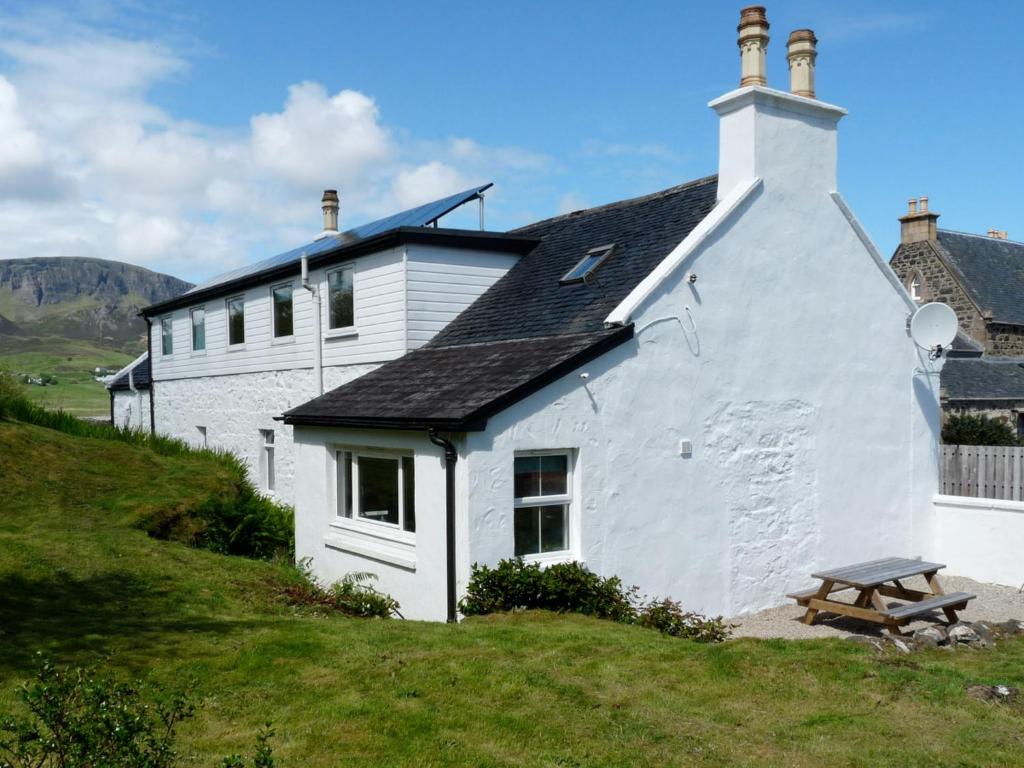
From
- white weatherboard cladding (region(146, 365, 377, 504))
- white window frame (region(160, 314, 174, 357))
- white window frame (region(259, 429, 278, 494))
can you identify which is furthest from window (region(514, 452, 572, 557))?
white window frame (region(160, 314, 174, 357))

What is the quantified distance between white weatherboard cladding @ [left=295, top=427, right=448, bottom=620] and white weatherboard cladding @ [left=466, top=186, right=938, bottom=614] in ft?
2.52

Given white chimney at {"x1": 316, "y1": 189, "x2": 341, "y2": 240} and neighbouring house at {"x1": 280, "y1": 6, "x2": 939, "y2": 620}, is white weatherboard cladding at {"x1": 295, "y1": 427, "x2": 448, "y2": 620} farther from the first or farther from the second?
white chimney at {"x1": 316, "y1": 189, "x2": 341, "y2": 240}

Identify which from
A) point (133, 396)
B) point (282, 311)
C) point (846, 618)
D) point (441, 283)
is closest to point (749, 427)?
point (846, 618)

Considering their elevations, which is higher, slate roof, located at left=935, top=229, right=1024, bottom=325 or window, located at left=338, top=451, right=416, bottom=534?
slate roof, located at left=935, top=229, right=1024, bottom=325

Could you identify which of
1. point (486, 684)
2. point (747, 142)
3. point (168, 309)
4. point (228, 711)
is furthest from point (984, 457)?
point (168, 309)

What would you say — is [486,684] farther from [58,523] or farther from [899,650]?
[58,523]

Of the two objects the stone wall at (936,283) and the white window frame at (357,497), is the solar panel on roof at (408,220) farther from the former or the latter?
the stone wall at (936,283)

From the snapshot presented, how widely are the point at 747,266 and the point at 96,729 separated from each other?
11089 mm

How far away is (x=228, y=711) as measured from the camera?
6836 mm

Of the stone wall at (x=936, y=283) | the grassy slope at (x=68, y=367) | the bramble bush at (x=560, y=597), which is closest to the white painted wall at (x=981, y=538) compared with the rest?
the bramble bush at (x=560, y=597)

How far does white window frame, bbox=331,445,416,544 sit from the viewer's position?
40.4 ft

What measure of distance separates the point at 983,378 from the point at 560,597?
23643 mm

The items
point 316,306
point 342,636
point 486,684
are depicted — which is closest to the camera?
point 486,684

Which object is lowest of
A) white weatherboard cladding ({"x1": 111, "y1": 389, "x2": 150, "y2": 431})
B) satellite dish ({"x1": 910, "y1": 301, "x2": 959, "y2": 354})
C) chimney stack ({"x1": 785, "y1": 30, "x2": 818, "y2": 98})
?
white weatherboard cladding ({"x1": 111, "y1": 389, "x2": 150, "y2": 431})
